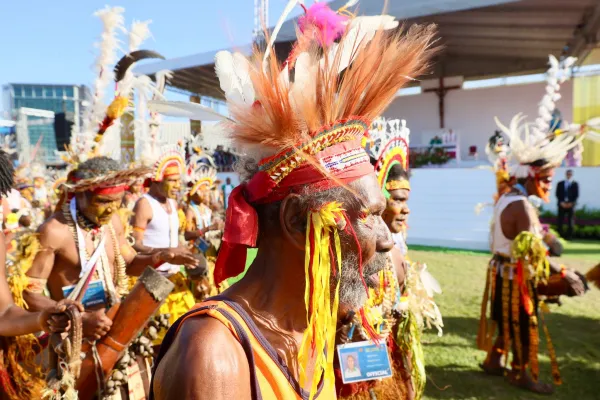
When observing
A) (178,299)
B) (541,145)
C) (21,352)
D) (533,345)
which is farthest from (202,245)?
(541,145)

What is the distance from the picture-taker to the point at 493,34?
19172 mm

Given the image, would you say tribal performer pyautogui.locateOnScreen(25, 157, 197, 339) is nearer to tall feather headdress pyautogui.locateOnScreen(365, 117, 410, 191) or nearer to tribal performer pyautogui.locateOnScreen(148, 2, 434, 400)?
tall feather headdress pyautogui.locateOnScreen(365, 117, 410, 191)

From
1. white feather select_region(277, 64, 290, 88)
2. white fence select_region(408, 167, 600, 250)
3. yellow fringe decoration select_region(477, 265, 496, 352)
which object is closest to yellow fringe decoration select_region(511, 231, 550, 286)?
yellow fringe decoration select_region(477, 265, 496, 352)

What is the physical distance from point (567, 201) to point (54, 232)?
14631 millimetres

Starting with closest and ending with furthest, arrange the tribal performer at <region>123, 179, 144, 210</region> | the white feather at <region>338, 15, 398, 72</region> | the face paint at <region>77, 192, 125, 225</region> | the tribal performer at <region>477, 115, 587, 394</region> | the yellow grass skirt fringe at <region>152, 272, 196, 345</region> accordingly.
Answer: the white feather at <region>338, 15, 398, 72</region> < the face paint at <region>77, 192, 125, 225</region> < the tribal performer at <region>477, 115, 587, 394</region> < the yellow grass skirt fringe at <region>152, 272, 196, 345</region> < the tribal performer at <region>123, 179, 144, 210</region>

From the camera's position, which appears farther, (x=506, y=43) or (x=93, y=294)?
(x=506, y=43)

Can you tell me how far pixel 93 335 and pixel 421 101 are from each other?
25179 mm

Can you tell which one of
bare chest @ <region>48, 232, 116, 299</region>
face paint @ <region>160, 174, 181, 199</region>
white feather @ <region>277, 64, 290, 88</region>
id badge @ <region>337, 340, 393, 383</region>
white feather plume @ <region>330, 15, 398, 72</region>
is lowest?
id badge @ <region>337, 340, 393, 383</region>

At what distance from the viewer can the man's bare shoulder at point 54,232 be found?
10.5ft

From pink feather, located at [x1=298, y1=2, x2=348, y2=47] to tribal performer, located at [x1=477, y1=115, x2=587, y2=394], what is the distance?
3741 mm

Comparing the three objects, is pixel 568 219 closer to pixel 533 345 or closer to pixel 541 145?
pixel 541 145

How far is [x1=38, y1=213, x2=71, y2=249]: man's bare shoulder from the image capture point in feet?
10.5

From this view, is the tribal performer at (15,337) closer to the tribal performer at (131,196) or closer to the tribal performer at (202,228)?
the tribal performer at (202,228)

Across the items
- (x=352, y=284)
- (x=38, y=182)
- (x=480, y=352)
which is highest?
(x=38, y=182)
